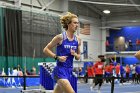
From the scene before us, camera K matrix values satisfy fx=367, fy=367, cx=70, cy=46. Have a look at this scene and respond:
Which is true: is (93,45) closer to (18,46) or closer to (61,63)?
(18,46)

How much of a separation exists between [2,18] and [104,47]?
20015 millimetres

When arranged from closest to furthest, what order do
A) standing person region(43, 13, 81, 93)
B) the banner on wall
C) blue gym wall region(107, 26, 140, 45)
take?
standing person region(43, 13, 81, 93), the banner on wall, blue gym wall region(107, 26, 140, 45)

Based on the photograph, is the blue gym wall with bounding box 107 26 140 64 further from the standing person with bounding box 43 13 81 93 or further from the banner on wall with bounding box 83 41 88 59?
the standing person with bounding box 43 13 81 93

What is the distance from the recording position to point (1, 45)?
29.0m

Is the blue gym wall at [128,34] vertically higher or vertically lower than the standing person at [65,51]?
higher

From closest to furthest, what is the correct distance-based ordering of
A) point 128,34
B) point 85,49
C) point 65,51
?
1. point 65,51
2. point 85,49
3. point 128,34

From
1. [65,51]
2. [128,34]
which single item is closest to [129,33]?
[128,34]

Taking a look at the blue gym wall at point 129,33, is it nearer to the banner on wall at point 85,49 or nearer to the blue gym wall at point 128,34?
the blue gym wall at point 128,34

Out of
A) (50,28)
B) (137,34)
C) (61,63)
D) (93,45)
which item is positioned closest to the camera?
(61,63)

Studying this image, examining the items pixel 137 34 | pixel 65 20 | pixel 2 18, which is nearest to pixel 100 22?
pixel 137 34

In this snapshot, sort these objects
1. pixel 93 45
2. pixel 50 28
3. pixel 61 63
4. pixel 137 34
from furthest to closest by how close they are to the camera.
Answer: pixel 137 34 → pixel 93 45 → pixel 50 28 → pixel 61 63

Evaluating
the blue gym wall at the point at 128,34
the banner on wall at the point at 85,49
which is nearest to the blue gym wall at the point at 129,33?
the blue gym wall at the point at 128,34

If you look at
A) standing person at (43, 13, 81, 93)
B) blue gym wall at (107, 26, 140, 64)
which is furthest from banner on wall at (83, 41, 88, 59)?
standing person at (43, 13, 81, 93)

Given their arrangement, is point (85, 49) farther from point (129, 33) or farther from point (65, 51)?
point (65, 51)
